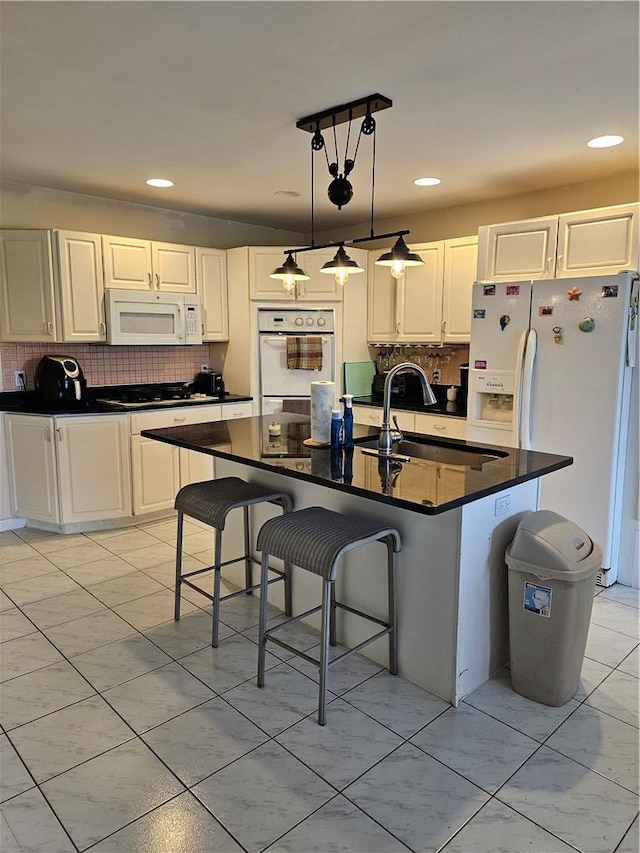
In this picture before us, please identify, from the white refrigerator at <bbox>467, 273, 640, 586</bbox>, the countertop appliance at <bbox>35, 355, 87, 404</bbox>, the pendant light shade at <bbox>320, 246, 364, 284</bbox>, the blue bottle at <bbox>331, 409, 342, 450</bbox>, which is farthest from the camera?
the countertop appliance at <bbox>35, 355, 87, 404</bbox>

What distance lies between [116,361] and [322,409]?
8.54 ft

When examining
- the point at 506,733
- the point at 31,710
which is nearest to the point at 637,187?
the point at 506,733

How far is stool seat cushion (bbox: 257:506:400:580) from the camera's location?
2.04m

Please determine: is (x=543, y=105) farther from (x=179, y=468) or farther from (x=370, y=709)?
(x=179, y=468)

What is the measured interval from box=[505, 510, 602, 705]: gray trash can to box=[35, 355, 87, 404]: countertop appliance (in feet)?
10.5

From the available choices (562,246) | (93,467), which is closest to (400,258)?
(562,246)

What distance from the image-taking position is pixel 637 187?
11.7 ft

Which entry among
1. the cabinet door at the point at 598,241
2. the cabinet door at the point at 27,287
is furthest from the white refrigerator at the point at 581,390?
the cabinet door at the point at 27,287

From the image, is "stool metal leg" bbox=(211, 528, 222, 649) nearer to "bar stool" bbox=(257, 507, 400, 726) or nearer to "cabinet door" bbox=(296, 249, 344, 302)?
"bar stool" bbox=(257, 507, 400, 726)

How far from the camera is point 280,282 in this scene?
4.78 m

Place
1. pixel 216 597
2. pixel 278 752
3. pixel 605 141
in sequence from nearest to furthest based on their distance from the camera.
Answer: pixel 278 752
pixel 216 597
pixel 605 141

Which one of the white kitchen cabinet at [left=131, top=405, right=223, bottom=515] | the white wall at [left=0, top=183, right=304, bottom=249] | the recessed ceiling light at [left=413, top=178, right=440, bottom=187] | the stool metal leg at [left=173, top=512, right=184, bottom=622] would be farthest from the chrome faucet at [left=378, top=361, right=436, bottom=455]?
the white wall at [left=0, top=183, right=304, bottom=249]

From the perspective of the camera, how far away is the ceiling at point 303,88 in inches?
73.2

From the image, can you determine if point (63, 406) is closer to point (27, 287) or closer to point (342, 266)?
point (27, 287)
